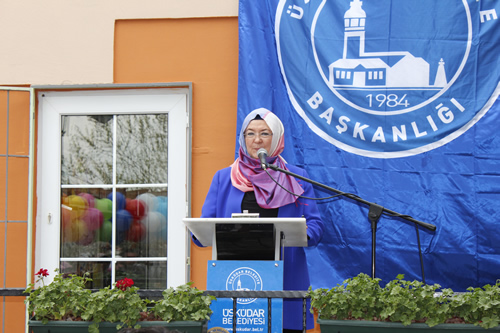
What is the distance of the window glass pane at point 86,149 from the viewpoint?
450cm

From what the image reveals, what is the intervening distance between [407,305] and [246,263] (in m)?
0.69

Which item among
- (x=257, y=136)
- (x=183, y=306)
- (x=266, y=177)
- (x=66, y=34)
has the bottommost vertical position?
(x=183, y=306)

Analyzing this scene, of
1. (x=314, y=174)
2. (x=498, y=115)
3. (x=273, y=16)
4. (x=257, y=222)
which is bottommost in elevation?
(x=257, y=222)

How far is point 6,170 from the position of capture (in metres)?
4.41

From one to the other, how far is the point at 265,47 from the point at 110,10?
112cm

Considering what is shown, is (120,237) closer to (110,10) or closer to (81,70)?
(81,70)

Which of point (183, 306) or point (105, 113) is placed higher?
point (105, 113)

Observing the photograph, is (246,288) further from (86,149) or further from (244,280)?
(86,149)

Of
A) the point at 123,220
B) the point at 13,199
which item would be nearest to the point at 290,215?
the point at 123,220

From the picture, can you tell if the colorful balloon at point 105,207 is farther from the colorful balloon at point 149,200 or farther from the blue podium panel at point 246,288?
the blue podium panel at point 246,288

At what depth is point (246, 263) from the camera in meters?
2.57

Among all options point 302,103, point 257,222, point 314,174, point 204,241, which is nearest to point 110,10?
point 302,103

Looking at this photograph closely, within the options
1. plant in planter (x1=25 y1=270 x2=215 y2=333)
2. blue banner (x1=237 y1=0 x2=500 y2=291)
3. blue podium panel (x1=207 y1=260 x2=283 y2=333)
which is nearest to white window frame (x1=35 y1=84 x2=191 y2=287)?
blue banner (x1=237 y1=0 x2=500 y2=291)

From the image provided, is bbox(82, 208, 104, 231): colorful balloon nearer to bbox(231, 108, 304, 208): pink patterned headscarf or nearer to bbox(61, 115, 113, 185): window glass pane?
bbox(61, 115, 113, 185): window glass pane
